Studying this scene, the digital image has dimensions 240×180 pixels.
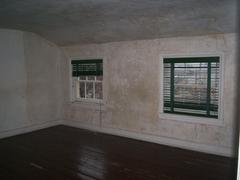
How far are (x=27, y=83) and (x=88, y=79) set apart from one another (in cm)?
161

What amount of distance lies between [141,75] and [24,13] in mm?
2684

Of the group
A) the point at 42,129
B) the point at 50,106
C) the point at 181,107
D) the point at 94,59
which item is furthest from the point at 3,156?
the point at 181,107

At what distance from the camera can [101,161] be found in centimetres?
374

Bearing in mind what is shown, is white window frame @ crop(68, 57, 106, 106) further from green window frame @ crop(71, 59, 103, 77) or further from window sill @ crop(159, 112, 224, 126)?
window sill @ crop(159, 112, 224, 126)

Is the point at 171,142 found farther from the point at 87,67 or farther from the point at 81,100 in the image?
the point at 87,67

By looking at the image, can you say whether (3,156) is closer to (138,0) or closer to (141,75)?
(141,75)

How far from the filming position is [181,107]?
4453 millimetres

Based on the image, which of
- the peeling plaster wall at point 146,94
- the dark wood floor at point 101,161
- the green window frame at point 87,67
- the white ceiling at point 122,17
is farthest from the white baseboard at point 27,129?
the white ceiling at point 122,17

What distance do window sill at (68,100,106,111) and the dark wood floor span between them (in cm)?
88

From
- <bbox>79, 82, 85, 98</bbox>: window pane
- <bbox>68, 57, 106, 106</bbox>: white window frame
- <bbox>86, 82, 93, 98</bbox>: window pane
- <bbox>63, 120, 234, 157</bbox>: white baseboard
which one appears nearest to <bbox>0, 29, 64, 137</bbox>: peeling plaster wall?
<bbox>68, 57, 106, 106</bbox>: white window frame

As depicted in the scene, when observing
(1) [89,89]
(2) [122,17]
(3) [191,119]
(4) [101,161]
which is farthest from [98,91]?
(3) [191,119]

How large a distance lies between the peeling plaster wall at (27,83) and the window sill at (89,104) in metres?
0.63

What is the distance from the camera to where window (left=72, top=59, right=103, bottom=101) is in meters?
5.57

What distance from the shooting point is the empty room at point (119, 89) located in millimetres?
3359
